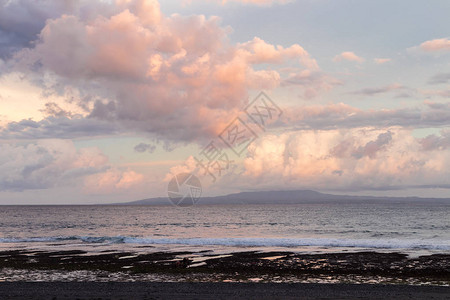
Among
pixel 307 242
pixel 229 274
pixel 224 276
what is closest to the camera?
pixel 224 276

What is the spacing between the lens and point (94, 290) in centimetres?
1948

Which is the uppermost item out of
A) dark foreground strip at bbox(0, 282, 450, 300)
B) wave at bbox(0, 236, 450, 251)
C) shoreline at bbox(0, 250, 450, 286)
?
dark foreground strip at bbox(0, 282, 450, 300)

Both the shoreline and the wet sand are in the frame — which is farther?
the shoreline

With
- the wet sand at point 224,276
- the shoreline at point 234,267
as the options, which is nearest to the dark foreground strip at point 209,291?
the wet sand at point 224,276

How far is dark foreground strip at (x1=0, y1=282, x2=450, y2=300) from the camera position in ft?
59.0

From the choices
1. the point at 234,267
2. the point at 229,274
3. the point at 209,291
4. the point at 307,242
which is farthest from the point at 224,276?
the point at 307,242

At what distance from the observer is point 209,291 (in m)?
19.1

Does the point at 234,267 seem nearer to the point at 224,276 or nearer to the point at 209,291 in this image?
the point at 224,276

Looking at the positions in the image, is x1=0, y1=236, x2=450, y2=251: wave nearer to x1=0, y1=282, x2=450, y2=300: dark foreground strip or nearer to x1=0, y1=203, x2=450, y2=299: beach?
x1=0, y1=203, x2=450, y2=299: beach

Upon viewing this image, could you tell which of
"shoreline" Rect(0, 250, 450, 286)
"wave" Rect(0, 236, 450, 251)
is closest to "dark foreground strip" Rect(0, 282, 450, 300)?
"shoreline" Rect(0, 250, 450, 286)

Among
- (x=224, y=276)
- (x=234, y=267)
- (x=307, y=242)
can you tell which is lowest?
(x=307, y=242)

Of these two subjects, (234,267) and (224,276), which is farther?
(234,267)

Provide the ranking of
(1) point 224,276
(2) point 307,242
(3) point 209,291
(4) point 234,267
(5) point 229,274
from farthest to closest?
1. (2) point 307,242
2. (4) point 234,267
3. (5) point 229,274
4. (1) point 224,276
5. (3) point 209,291

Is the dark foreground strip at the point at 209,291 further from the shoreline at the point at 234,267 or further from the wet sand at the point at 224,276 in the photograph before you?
the shoreline at the point at 234,267
